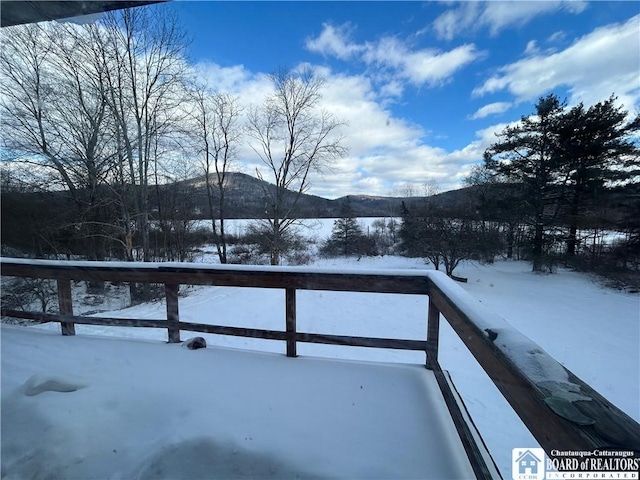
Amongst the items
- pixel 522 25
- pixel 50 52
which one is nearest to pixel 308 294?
pixel 522 25

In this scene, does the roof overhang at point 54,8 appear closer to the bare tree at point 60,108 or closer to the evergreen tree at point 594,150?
the bare tree at point 60,108

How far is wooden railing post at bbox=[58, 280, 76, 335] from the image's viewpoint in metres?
2.71

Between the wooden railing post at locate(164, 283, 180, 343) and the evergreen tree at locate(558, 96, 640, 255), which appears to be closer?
the wooden railing post at locate(164, 283, 180, 343)

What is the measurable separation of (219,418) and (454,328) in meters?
1.38

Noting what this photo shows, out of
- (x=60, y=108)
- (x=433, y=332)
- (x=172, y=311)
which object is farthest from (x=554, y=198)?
(x=60, y=108)

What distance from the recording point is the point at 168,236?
15.3 metres

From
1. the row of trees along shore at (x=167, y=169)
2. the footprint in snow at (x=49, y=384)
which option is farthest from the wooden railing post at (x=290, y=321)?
the row of trees along shore at (x=167, y=169)

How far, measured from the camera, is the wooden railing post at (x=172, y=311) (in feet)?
8.11

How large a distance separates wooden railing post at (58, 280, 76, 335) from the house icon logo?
3.63 metres

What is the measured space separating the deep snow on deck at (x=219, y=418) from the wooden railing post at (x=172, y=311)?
0.26 meters

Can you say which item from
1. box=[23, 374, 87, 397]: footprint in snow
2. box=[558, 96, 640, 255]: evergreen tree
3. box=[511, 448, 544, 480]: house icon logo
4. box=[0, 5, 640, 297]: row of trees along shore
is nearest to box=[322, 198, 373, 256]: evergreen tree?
box=[0, 5, 640, 297]: row of trees along shore

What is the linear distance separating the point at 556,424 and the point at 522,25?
6.42m

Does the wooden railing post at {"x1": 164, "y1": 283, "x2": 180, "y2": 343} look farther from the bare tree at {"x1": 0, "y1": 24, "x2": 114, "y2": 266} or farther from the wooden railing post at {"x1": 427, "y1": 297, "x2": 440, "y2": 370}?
the bare tree at {"x1": 0, "y1": 24, "x2": 114, "y2": 266}

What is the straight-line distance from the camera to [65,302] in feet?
8.98
